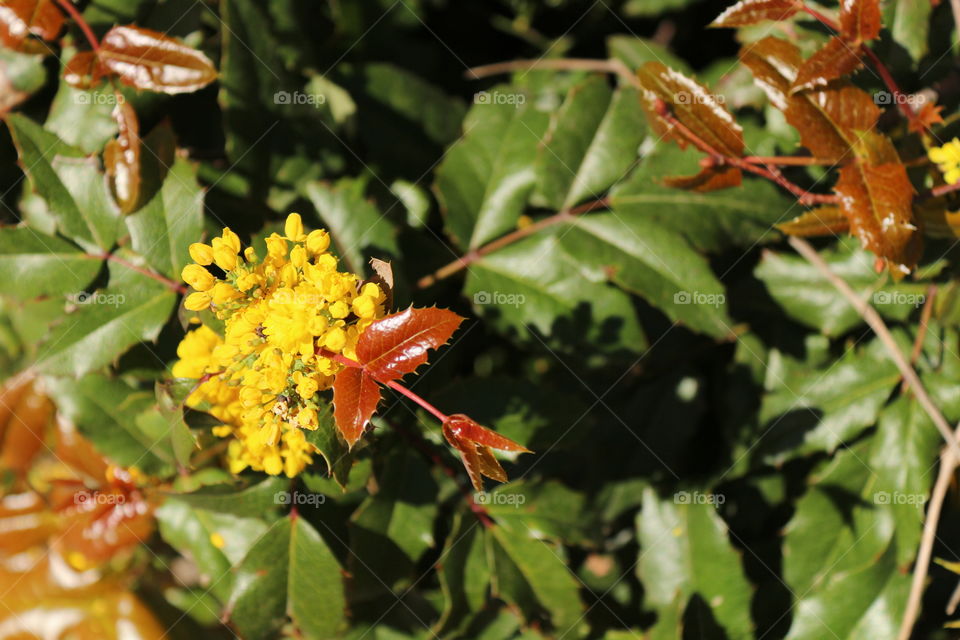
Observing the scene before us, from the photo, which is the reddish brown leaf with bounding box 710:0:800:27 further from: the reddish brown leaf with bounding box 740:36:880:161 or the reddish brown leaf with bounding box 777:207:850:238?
the reddish brown leaf with bounding box 777:207:850:238

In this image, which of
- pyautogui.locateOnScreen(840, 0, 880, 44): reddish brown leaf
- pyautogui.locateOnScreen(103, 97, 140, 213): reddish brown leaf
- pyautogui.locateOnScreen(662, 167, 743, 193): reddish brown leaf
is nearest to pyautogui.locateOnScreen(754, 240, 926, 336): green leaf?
pyautogui.locateOnScreen(662, 167, 743, 193): reddish brown leaf

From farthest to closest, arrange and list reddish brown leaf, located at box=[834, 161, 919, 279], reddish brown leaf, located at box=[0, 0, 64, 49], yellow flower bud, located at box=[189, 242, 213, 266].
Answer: reddish brown leaf, located at box=[0, 0, 64, 49] < reddish brown leaf, located at box=[834, 161, 919, 279] < yellow flower bud, located at box=[189, 242, 213, 266]

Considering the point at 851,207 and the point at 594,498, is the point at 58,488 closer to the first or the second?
the point at 594,498

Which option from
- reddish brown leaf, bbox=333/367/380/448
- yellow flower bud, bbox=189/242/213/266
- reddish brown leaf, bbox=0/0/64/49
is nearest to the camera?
reddish brown leaf, bbox=333/367/380/448

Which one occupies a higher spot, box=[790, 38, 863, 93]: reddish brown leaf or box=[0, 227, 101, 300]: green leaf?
box=[790, 38, 863, 93]: reddish brown leaf

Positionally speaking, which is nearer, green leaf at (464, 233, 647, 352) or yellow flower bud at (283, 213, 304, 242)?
yellow flower bud at (283, 213, 304, 242)

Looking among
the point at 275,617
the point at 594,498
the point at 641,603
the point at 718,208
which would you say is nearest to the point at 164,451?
the point at 275,617

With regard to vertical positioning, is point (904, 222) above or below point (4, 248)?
above
